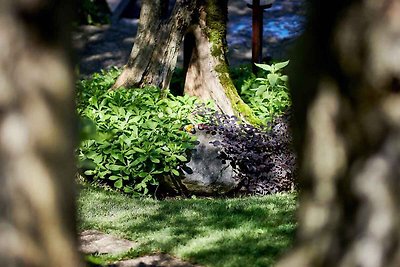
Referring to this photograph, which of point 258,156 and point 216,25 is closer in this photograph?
point 258,156

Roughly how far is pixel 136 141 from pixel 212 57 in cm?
157

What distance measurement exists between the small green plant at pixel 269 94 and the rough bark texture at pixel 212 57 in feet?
0.85

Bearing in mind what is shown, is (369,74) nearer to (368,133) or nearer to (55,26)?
(368,133)

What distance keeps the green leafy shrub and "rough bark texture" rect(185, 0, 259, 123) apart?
30 centimetres

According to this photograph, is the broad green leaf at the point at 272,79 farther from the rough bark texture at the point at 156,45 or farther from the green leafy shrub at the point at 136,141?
the rough bark texture at the point at 156,45

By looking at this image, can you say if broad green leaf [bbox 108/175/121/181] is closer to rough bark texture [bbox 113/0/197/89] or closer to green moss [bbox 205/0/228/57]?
rough bark texture [bbox 113/0/197/89]

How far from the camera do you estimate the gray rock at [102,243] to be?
6.88 metres

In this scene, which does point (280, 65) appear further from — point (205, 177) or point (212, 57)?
point (205, 177)

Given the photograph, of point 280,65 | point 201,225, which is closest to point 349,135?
point 201,225

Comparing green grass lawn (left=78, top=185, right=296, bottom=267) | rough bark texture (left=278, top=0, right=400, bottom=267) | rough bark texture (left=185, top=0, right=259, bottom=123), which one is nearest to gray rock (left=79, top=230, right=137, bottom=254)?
green grass lawn (left=78, top=185, right=296, bottom=267)

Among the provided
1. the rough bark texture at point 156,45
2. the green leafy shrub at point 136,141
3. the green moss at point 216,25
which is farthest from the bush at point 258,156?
the rough bark texture at point 156,45

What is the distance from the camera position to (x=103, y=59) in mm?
17688

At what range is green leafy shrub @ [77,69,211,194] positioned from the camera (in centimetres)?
935

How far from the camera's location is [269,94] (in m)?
10.8
